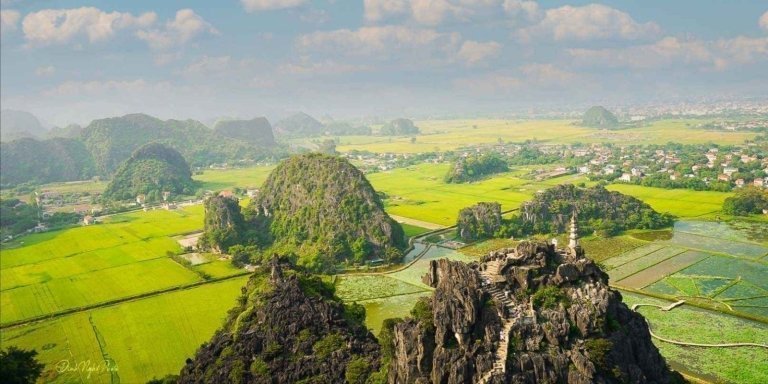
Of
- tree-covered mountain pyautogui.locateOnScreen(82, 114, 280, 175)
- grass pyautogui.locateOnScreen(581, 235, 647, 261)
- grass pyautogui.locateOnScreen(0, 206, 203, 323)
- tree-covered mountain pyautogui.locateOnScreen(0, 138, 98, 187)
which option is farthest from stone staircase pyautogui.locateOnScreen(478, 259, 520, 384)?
tree-covered mountain pyautogui.locateOnScreen(82, 114, 280, 175)

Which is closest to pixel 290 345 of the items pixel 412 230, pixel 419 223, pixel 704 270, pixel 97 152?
pixel 704 270

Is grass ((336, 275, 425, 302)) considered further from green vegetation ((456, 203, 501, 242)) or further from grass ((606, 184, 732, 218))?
grass ((606, 184, 732, 218))

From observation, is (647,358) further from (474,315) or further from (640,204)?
(640,204)

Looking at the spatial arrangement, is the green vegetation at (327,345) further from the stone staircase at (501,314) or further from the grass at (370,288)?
the grass at (370,288)

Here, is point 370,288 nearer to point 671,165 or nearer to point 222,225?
point 222,225

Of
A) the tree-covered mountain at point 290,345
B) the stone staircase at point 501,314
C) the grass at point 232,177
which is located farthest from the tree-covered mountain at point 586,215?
the grass at point 232,177

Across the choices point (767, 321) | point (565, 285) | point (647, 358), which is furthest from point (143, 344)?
point (767, 321)
